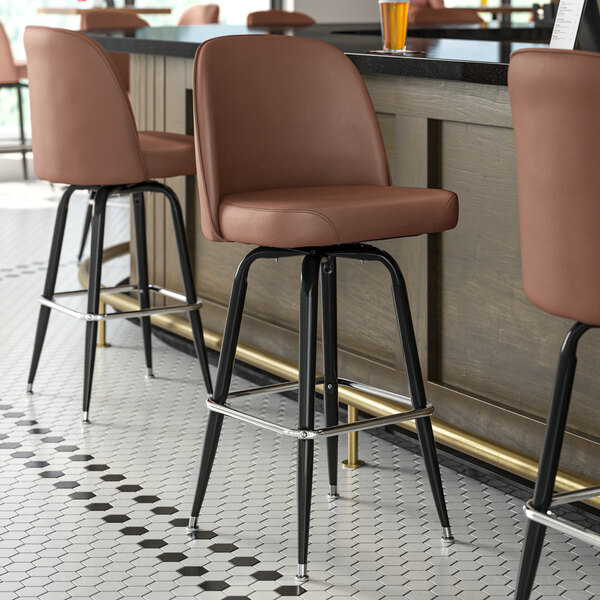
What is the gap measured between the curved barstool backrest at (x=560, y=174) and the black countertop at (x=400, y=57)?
0.65 meters

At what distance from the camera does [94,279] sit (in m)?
2.93

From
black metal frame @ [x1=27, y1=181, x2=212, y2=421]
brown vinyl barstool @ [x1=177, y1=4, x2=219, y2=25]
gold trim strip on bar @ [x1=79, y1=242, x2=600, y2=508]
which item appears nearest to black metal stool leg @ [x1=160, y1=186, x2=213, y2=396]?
black metal frame @ [x1=27, y1=181, x2=212, y2=421]

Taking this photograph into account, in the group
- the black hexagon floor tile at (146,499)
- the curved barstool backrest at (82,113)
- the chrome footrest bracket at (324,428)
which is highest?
the curved barstool backrest at (82,113)

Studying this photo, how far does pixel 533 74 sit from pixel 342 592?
3.35 feet

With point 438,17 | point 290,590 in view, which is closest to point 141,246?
point 290,590

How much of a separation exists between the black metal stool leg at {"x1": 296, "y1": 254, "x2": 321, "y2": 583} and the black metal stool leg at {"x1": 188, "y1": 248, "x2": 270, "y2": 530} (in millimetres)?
126

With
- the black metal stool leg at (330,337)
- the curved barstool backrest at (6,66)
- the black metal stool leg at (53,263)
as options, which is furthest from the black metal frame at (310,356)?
the curved barstool backrest at (6,66)

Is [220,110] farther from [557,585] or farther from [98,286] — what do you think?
[557,585]

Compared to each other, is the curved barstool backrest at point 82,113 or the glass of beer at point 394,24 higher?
the glass of beer at point 394,24

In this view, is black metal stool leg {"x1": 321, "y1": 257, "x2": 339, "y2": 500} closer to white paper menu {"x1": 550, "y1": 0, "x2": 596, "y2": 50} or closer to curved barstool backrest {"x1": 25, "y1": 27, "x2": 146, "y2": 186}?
white paper menu {"x1": 550, "y1": 0, "x2": 596, "y2": 50}

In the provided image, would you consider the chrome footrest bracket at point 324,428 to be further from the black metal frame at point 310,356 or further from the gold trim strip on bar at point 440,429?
the gold trim strip on bar at point 440,429

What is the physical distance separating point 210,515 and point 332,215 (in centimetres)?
78

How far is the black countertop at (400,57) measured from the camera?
223 cm

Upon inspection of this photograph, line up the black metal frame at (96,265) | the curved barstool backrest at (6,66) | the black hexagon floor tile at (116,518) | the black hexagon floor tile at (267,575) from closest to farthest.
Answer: the black hexagon floor tile at (267,575) → the black hexagon floor tile at (116,518) → the black metal frame at (96,265) → the curved barstool backrest at (6,66)
